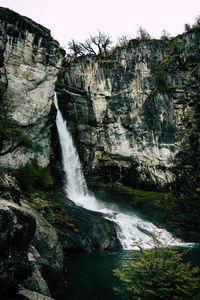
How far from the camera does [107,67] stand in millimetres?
30016

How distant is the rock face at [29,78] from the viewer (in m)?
21.2

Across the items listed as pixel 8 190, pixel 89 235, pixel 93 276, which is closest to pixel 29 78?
pixel 89 235

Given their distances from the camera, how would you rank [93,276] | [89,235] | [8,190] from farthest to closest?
[89,235]
[93,276]
[8,190]

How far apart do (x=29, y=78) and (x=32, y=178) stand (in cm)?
1237

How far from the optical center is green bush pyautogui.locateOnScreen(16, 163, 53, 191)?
1539cm

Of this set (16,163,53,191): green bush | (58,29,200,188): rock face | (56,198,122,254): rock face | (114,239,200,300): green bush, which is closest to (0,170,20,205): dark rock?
(114,239,200,300): green bush

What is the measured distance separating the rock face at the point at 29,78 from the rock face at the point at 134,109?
4597 mm

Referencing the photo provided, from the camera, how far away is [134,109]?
2798 centimetres

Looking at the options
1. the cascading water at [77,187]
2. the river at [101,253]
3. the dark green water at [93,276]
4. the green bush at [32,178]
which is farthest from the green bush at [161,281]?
the cascading water at [77,187]

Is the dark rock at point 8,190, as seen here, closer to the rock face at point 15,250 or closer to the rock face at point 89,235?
the rock face at point 15,250

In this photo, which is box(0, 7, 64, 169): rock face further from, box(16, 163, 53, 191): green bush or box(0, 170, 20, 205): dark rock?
box(0, 170, 20, 205): dark rock

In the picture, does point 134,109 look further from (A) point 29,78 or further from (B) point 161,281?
(B) point 161,281

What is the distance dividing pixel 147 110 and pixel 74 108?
32.1ft

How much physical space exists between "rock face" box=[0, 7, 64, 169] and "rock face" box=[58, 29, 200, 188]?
4.60 meters
